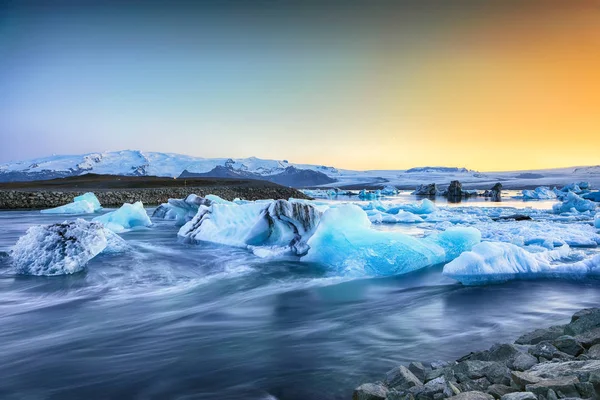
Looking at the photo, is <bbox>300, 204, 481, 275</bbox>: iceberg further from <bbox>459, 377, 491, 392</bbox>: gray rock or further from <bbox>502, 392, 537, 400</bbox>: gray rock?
<bbox>502, 392, 537, 400</bbox>: gray rock

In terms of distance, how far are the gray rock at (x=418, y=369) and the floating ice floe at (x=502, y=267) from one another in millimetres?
3318

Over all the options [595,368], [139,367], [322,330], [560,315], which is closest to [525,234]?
[560,315]

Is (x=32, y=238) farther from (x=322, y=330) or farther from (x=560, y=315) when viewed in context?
(x=560, y=315)

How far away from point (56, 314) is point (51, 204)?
90.1ft

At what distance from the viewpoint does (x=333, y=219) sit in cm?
781

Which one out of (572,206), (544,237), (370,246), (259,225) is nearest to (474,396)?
(370,246)

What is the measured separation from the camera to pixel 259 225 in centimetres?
938

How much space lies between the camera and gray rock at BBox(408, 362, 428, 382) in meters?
2.94

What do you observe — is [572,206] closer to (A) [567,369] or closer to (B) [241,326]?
(B) [241,326]

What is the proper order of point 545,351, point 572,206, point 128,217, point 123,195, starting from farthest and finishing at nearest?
point 123,195
point 572,206
point 128,217
point 545,351

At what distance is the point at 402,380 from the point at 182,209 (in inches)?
586

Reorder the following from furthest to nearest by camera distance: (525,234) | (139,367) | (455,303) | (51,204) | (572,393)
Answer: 1. (51,204)
2. (525,234)
3. (455,303)
4. (139,367)
5. (572,393)

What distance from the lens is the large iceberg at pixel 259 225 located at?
344 inches

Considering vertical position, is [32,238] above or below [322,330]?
above
